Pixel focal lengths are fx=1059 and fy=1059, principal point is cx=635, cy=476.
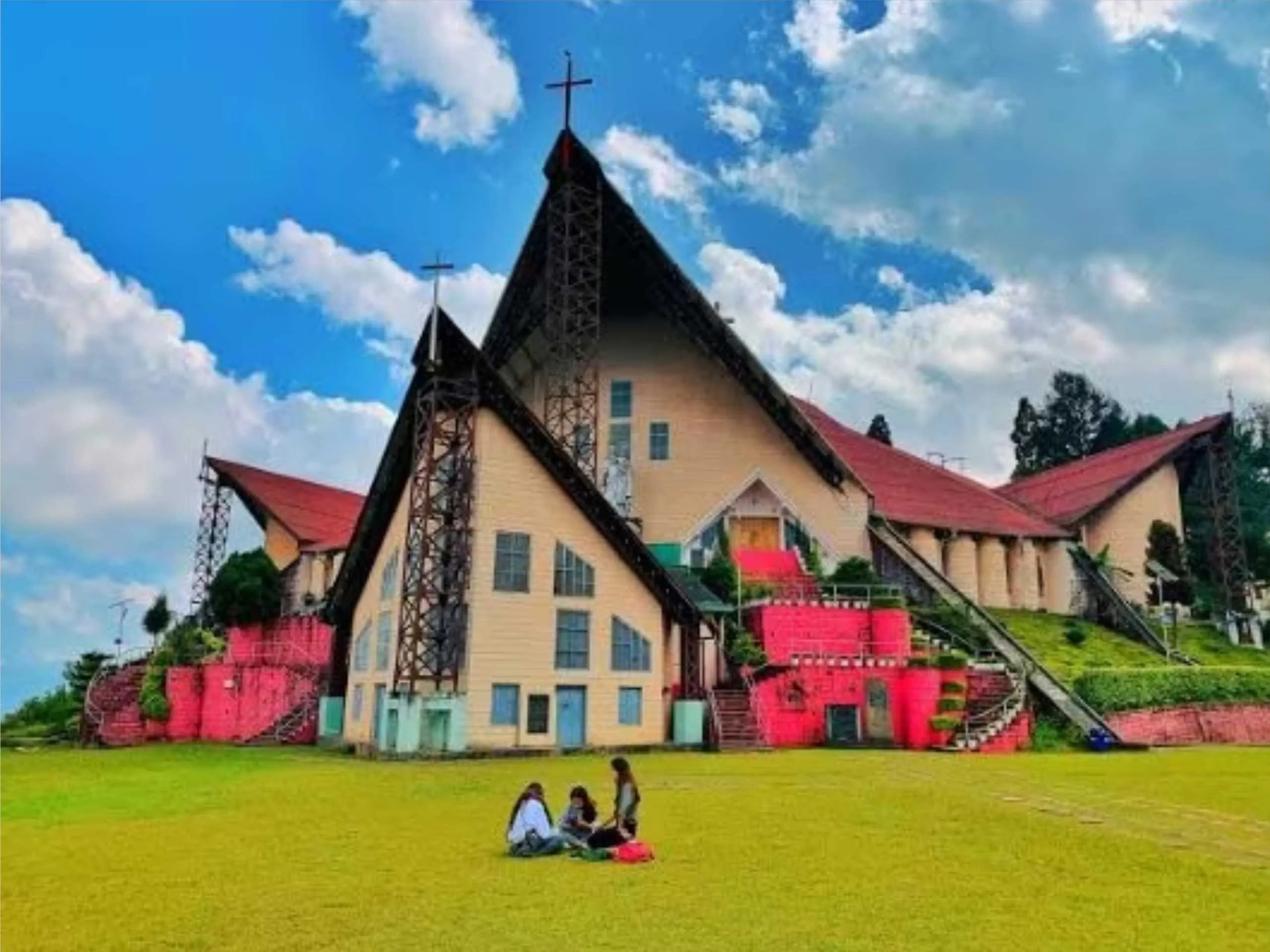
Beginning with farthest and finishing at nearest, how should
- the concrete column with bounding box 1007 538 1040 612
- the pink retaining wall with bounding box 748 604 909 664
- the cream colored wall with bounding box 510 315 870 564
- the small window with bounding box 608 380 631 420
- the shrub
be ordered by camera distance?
the concrete column with bounding box 1007 538 1040 612 < the small window with bounding box 608 380 631 420 < the cream colored wall with bounding box 510 315 870 564 < the shrub < the pink retaining wall with bounding box 748 604 909 664

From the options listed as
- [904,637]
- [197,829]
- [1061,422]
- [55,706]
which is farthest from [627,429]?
[1061,422]

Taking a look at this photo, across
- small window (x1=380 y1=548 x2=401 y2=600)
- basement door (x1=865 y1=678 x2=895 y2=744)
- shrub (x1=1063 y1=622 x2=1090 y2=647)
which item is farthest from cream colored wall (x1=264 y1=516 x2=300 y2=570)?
shrub (x1=1063 y1=622 x2=1090 y2=647)

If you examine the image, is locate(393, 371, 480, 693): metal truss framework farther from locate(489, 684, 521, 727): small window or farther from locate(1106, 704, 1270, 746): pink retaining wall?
locate(1106, 704, 1270, 746): pink retaining wall

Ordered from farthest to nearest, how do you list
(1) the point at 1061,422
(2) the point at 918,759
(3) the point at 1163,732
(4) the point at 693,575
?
1. (1) the point at 1061,422
2. (4) the point at 693,575
3. (3) the point at 1163,732
4. (2) the point at 918,759

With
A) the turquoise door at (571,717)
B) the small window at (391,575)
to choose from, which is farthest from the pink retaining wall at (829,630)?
the small window at (391,575)

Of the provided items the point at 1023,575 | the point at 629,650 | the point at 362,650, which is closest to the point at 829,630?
the point at 629,650

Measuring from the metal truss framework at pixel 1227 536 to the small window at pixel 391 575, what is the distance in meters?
39.4

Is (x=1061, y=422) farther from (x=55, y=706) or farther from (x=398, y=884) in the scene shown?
(x=398, y=884)

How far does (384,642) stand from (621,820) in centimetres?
1882

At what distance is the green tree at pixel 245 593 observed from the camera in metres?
35.8

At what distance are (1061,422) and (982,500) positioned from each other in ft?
103

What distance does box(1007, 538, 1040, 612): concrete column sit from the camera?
150 feet

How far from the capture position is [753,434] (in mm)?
41500

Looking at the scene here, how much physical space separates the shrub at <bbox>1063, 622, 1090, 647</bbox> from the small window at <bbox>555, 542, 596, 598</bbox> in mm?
20583
